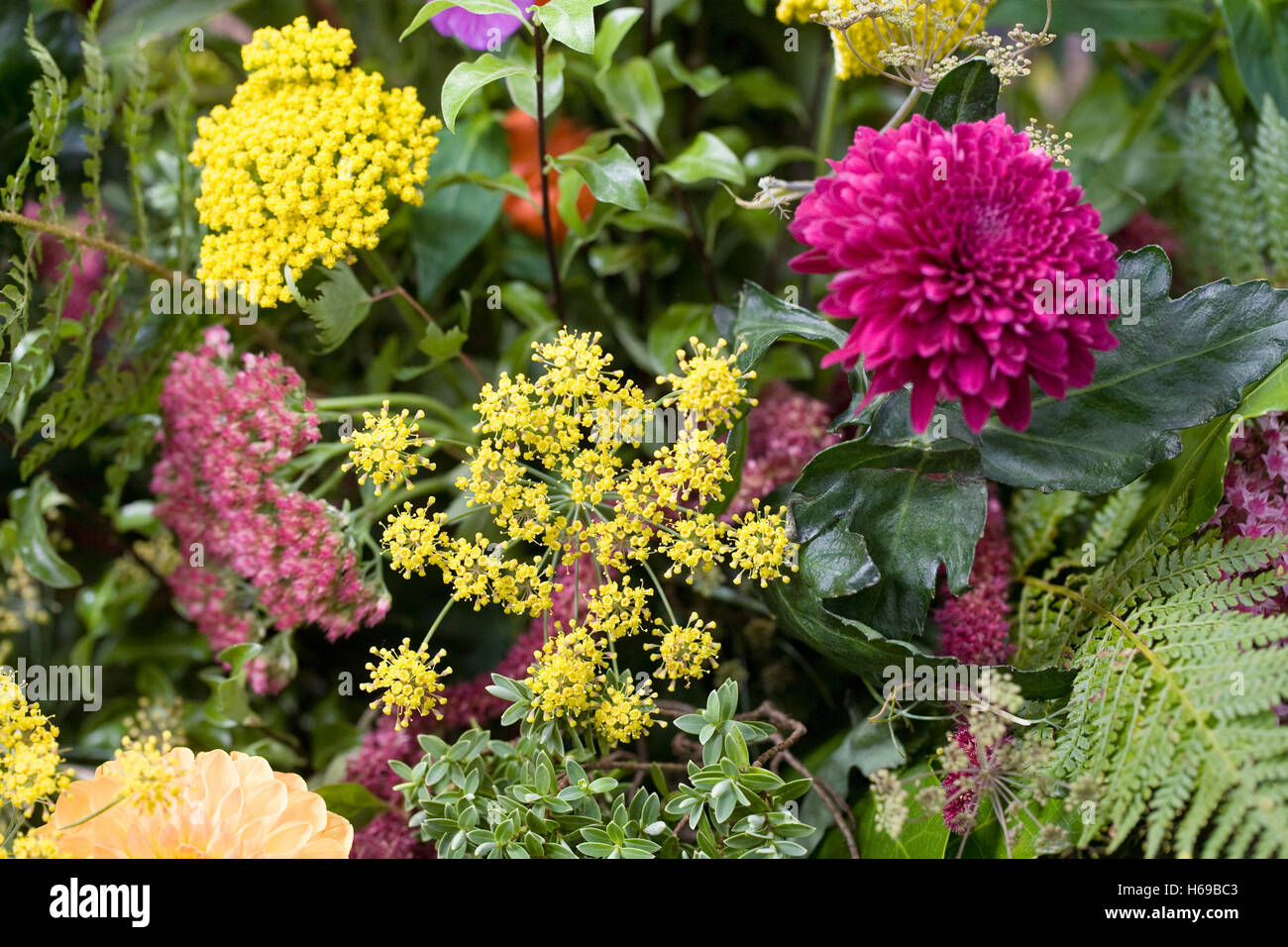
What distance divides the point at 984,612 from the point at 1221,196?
0.43m

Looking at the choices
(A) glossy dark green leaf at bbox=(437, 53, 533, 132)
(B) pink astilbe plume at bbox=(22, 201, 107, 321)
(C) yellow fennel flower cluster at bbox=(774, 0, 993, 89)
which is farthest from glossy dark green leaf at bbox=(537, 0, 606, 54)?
(B) pink astilbe plume at bbox=(22, 201, 107, 321)

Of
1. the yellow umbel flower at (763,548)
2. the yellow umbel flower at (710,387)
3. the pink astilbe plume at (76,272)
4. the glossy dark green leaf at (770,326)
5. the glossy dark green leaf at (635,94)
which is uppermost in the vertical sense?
the glossy dark green leaf at (635,94)

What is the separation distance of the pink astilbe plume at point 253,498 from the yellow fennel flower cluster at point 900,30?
16.2 inches

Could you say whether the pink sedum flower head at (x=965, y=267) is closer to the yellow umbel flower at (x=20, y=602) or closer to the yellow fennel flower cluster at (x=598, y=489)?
the yellow fennel flower cluster at (x=598, y=489)

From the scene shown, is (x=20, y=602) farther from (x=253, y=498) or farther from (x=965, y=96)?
(x=965, y=96)

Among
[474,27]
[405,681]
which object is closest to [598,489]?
[405,681]

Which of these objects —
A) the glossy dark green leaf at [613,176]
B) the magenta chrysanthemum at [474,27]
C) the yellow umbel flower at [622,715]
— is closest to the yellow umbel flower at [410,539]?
the yellow umbel flower at [622,715]

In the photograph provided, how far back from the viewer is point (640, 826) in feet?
1.75

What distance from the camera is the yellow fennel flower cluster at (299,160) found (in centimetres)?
58

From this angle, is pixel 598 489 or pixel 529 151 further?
pixel 529 151

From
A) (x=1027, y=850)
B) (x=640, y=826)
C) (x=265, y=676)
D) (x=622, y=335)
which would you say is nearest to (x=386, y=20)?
(x=622, y=335)

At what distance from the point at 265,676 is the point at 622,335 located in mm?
382

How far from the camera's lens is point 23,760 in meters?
0.50
